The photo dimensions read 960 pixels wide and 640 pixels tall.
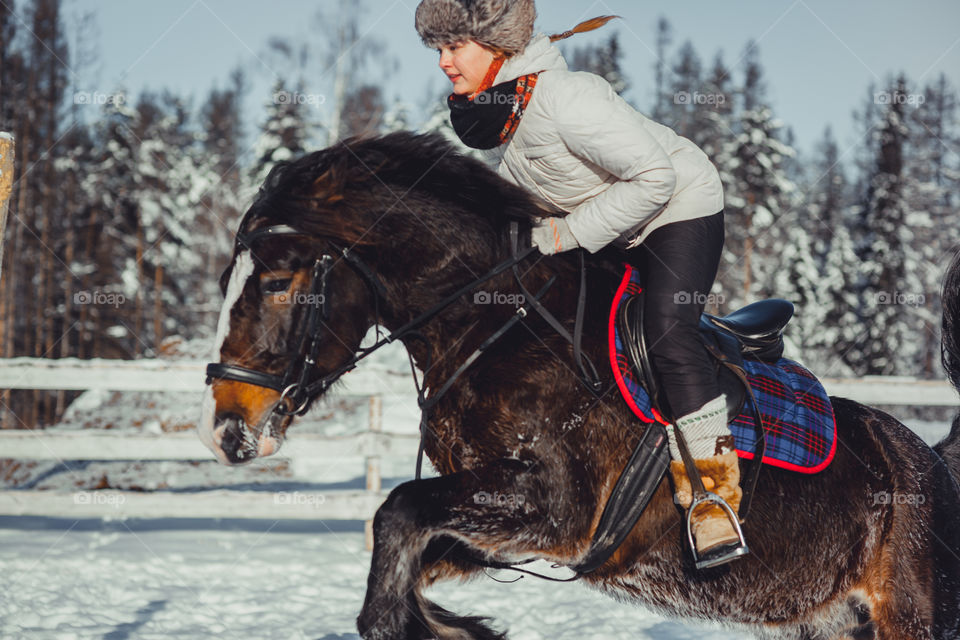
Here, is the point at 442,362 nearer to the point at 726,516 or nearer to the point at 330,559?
the point at 726,516

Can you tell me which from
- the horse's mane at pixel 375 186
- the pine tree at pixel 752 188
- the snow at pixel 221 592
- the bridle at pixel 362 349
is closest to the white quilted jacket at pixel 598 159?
the horse's mane at pixel 375 186

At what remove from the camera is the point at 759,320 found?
321 centimetres

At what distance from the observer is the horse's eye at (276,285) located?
2.59 m

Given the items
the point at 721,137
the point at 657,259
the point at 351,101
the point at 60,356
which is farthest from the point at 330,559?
the point at 721,137

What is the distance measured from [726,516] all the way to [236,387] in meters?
1.78

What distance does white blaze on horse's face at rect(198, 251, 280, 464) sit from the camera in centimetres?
251

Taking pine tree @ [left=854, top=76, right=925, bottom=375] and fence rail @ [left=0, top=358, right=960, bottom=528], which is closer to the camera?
fence rail @ [left=0, top=358, right=960, bottom=528]

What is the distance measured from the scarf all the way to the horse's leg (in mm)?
1154

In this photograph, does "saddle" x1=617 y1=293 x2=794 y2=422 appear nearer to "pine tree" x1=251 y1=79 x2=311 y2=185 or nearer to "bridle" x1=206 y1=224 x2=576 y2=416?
"bridle" x1=206 y1=224 x2=576 y2=416

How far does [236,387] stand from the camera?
2.54 metres

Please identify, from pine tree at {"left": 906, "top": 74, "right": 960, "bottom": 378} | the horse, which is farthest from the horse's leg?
pine tree at {"left": 906, "top": 74, "right": 960, "bottom": 378}

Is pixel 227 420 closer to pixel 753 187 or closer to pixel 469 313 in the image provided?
pixel 469 313

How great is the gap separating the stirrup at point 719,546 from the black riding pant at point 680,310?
12.3 inches

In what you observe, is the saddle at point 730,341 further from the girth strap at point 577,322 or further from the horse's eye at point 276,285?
the horse's eye at point 276,285
